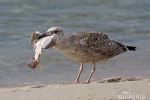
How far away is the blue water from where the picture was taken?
884cm

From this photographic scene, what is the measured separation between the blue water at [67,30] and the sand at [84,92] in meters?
1.19

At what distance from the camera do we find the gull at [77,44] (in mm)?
7613

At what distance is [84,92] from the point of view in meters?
6.73

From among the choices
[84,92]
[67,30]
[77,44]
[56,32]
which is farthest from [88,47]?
[67,30]

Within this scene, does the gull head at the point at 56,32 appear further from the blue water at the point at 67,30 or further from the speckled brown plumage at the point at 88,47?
the blue water at the point at 67,30

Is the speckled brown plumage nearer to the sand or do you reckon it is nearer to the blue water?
the blue water

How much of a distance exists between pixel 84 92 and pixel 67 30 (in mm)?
5193

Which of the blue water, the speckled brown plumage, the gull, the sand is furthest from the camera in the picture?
the blue water

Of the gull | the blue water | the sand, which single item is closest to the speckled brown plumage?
the gull

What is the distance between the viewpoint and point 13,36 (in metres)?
11.1

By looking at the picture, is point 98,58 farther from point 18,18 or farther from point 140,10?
point 140,10

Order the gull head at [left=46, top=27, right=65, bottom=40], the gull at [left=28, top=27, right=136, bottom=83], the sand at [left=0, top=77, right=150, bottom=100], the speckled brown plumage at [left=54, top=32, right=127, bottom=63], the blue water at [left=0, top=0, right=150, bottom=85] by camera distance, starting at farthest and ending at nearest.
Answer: the blue water at [left=0, top=0, right=150, bottom=85]
the speckled brown plumage at [left=54, top=32, right=127, bottom=63]
the gull head at [left=46, top=27, right=65, bottom=40]
the gull at [left=28, top=27, right=136, bottom=83]
the sand at [left=0, top=77, right=150, bottom=100]

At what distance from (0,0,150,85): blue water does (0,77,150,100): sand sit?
3.91 ft

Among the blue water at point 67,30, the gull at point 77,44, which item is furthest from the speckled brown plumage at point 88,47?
the blue water at point 67,30
